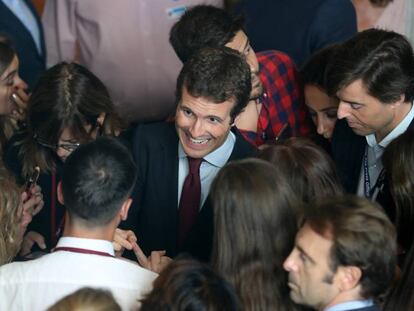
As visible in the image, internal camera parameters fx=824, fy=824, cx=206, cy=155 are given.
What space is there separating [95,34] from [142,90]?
34 centimetres

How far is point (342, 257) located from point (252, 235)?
273 mm

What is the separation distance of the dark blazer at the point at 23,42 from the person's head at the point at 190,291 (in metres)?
1.97

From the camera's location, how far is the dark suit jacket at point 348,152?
3119 millimetres

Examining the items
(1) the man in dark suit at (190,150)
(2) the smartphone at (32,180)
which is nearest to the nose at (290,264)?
(1) the man in dark suit at (190,150)

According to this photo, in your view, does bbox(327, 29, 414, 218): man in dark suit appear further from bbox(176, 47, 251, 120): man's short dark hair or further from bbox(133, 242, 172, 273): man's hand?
bbox(133, 242, 172, 273): man's hand

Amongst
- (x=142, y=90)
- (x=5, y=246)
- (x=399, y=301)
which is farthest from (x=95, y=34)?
(x=399, y=301)

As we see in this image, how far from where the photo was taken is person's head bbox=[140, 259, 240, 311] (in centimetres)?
195

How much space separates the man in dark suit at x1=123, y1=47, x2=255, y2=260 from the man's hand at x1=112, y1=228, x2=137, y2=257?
0.18 m

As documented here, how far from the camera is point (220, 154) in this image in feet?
9.72

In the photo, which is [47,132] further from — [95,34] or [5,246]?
[95,34]

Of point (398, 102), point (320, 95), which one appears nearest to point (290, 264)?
point (398, 102)

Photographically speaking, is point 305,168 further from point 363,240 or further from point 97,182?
point 97,182

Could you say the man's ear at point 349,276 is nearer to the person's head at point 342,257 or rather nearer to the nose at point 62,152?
the person's head at point 342,257

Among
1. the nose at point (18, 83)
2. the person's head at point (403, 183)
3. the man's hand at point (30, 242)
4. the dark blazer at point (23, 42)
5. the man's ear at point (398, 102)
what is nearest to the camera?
the person's head at point (403, 183)
